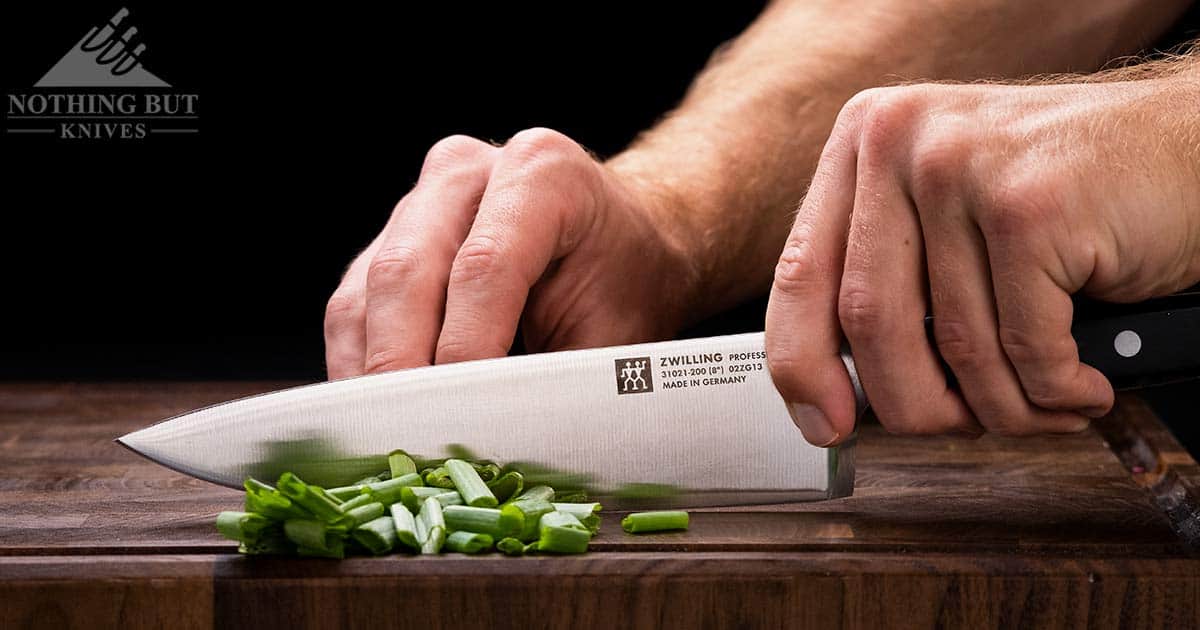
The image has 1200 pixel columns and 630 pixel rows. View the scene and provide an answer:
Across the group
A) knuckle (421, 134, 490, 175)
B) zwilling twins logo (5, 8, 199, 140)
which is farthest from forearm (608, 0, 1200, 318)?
zwilling twins logo (5, 8, 199, 140)

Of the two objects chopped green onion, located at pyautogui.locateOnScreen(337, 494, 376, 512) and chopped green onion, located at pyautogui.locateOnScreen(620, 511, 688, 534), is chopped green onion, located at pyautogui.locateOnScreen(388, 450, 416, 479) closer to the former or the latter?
chopped green onion, located at pyautogui.locateOnScreen(337, 494, 376, 512)

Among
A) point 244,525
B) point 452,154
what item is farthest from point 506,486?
point 452,154

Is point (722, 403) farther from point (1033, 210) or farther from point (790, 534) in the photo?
point (1033, 210)

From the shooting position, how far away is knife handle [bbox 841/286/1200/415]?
994mm

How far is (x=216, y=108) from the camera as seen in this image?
2.02m

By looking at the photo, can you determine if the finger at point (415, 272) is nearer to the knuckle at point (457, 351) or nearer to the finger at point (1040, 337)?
the knuckle at point (457, 351)

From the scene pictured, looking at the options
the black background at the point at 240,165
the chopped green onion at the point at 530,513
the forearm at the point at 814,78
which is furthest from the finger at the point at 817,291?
the black background at the point at 240,165

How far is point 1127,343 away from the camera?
999 millimetres

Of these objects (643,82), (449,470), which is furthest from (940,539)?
(643,82)

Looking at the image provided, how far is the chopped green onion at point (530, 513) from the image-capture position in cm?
96

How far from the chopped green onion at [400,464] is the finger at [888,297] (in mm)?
390

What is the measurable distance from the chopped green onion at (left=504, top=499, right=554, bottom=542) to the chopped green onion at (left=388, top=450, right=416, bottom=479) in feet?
0.39

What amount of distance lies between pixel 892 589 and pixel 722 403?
253 mm

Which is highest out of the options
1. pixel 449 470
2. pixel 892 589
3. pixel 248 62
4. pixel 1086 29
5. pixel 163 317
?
pixel 248 62
